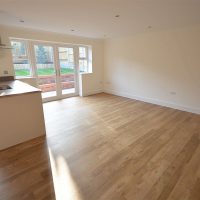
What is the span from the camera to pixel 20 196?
157cm

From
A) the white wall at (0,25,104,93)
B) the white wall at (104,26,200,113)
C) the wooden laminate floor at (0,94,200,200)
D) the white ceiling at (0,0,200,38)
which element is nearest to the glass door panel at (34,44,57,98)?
the white wall at (0,25,104,93)

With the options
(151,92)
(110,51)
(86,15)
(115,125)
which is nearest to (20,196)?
(115,125)

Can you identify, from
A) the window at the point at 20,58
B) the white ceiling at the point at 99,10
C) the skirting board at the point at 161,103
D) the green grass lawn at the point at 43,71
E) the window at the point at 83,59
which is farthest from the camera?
the window at the point at 83,59

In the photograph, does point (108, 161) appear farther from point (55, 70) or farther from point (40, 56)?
point (40, 56)

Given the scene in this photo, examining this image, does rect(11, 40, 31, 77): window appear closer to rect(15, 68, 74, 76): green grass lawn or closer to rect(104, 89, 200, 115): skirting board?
rect(15, 68, 74, 76): green grass lawn

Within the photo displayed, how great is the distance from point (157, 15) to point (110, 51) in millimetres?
3184

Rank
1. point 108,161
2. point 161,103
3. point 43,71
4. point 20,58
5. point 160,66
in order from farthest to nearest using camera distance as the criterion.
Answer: point 43,71, point 161,103, point 160,66, point 20,58, point 108,161

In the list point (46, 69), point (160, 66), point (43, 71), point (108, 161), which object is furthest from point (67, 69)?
point (108, 161)

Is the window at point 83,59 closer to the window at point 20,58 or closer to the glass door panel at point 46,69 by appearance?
the glass door panel at point 46,69

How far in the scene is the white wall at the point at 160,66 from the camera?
388 cm

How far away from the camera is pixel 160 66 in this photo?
14.8 feet

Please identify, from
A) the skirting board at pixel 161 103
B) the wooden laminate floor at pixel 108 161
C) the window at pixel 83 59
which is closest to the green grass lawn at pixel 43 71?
the window at pixel 83 59

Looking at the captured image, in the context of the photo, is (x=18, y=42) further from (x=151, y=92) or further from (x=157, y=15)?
(x=151, y=92)

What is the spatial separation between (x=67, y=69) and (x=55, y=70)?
21.1 inches
